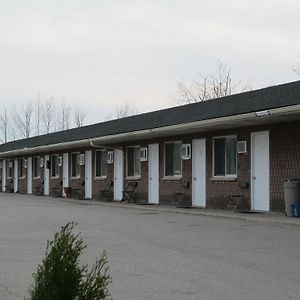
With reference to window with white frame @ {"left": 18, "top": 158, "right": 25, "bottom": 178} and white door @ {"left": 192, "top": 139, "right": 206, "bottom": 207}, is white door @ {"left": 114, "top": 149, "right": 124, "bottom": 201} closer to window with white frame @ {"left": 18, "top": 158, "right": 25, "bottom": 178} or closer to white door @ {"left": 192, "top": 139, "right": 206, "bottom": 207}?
white door @ {"left": 192, "top": 139, "right": 206, "bottom": 207}

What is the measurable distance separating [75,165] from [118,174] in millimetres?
5448

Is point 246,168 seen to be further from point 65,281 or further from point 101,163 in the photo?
point 65,281

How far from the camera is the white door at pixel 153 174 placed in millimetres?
23094

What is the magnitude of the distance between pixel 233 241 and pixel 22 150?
2461 centimetres

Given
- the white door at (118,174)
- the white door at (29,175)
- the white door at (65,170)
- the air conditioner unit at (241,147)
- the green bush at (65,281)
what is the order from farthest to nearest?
the white door at (29,175) < the white door at (65,170) < the white door at (118,174) < the air conditioner unit at (241,147) < the green bush at (65,281)

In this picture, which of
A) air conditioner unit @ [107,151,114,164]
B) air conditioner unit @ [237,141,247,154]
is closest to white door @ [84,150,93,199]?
air conditioner unit @ [107,151,114,164]

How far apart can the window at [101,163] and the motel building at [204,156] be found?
5 centimetres

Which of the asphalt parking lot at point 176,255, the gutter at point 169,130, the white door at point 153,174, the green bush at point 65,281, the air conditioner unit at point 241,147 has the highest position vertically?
the gutter at point 169,130

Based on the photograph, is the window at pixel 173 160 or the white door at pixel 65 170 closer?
the window at pixel 173 160

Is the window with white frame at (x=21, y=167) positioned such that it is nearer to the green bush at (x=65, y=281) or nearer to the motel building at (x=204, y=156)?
the motel building at (x=204, y=156)

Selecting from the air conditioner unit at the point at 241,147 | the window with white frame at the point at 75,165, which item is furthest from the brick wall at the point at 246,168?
the window with white frame at the point at 75,165

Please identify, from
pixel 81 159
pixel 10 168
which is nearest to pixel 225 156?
pixel 81 159

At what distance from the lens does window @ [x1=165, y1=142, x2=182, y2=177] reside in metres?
22.0

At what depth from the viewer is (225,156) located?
19.5m
